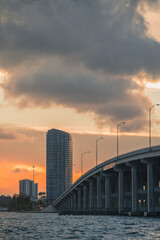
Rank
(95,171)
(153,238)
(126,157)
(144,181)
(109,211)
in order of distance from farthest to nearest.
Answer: (95,171) < (144,181) < (109,211) < (126,157) < (153,238)

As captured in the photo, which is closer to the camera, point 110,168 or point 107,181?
point 110,168

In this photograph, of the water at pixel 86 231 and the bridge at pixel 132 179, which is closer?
the water at pixel 86 231

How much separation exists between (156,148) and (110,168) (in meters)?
35.0

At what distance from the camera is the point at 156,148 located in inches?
4205

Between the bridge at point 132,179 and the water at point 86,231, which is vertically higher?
the bridge at point 132,179

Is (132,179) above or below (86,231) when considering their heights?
above

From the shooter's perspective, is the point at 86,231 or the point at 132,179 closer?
the point at 86,231

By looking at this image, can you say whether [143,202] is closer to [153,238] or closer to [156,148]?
[156,148]

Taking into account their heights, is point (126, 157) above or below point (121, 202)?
above

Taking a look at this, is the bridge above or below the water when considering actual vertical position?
above

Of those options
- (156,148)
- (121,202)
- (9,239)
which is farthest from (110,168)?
(9,239)

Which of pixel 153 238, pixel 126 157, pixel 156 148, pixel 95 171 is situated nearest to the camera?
pixel 153 238

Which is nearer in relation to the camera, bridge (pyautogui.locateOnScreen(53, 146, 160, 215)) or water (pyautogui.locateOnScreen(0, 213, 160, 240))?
water (pyautogui.locateOnScreen(0, 213, 160, 240))

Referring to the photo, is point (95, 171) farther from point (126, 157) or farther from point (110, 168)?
point (126, 157)
